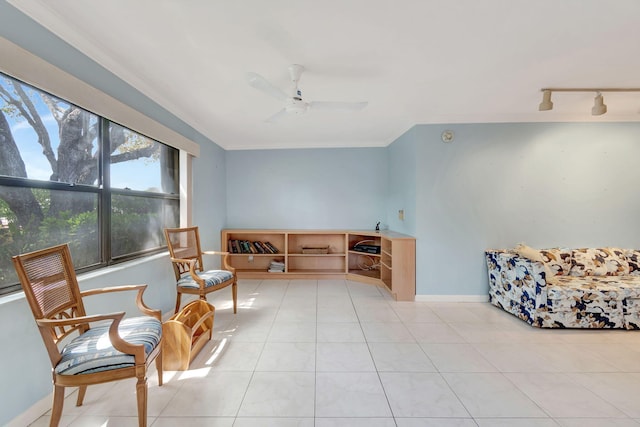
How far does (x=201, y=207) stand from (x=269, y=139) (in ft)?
5.07

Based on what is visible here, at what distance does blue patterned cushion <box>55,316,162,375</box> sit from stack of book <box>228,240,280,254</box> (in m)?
2.70

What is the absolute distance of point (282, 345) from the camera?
85.2 inches

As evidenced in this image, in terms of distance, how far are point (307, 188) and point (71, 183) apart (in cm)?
313

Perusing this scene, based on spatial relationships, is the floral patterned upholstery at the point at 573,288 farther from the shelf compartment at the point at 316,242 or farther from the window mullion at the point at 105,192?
the window mullion at the point at 105,192

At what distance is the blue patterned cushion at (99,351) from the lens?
118 cm

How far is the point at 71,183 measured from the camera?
1.75 m

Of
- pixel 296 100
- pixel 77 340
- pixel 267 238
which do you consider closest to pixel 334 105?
pixel 296 100

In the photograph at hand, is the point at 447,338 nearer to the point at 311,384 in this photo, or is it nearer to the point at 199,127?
the point at 311,384

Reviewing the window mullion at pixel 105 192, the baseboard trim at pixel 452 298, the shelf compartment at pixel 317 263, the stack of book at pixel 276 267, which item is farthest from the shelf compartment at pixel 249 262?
the baseboard trim at pixel 452 298

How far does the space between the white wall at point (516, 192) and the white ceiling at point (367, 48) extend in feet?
1.29

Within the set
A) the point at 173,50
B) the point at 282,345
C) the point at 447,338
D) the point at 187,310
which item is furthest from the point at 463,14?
the point at 187,310

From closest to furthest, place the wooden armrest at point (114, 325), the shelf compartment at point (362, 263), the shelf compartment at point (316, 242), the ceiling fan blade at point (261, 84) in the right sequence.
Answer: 1. the wooden armrest at point (114, 325)
2. the ceiling fan blade at point (261, 84)
3. the shelf compartment at point (362, 263)
4. the shelf compartment at point (316, 242)

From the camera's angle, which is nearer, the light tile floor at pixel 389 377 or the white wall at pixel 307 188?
the light tile floor at pixel 389 377

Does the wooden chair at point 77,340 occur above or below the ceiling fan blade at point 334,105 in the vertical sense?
below
